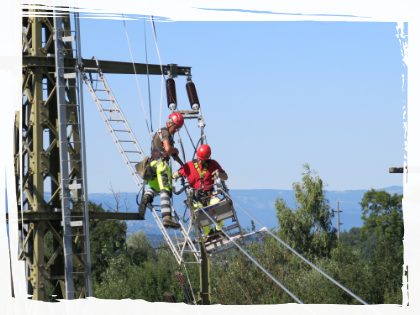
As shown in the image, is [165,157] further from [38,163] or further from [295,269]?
[295,269]

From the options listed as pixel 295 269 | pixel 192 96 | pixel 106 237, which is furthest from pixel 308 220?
pixel 192 96

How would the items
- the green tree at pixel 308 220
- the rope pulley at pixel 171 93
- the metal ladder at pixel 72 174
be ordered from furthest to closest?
1. the green tree at pixel 308 220
2. the rope pulley at pixel 171 93
3. the metal ladder at pixel 72 174

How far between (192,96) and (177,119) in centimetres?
208

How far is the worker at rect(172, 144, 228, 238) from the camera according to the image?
12578mm

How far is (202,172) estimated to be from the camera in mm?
12648

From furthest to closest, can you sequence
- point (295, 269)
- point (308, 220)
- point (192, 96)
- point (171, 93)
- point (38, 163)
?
point (308, 220)
point (295, 269)
point (192, 96)
point (171, 93)
point (38, 163)

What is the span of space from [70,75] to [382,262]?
99.8ft

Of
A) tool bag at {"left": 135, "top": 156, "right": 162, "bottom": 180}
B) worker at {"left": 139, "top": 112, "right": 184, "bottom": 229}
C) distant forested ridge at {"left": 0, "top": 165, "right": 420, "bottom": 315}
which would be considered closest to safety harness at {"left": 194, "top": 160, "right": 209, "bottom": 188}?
worker at {"left": 139, "top": 112, "right": 184, "bottom": 229}

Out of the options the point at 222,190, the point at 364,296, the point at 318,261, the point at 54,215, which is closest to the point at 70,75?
the point at 54,215

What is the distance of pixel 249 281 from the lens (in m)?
35.6

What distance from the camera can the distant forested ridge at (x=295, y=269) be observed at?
34.5 m

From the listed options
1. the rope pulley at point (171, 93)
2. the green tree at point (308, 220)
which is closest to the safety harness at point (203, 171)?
the rope pulley at point (171, 93)

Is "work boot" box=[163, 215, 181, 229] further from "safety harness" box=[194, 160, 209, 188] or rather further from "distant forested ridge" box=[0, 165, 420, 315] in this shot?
"distant forested ridge" box=[0, 165, 420, 315]

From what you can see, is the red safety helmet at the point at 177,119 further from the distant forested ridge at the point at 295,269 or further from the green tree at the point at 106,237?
the green tree at the point at 106,237
